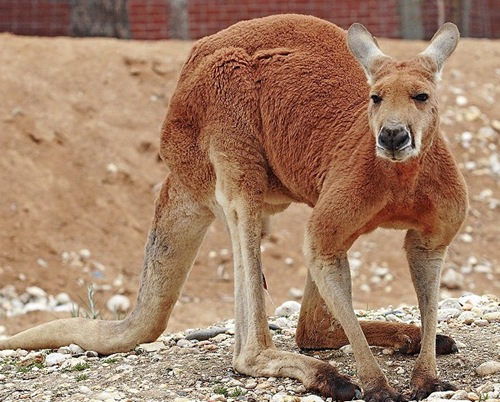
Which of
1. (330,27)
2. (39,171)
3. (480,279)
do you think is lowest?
(480,279)

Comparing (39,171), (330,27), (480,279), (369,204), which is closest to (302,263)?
(480,279)

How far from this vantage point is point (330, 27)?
20.2 ft

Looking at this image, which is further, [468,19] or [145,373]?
[468,19]

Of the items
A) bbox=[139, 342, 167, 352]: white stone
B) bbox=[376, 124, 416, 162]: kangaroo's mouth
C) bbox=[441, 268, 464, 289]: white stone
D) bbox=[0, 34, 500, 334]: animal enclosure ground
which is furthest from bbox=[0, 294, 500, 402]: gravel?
bbox=[441, 268, 464, 289]: white stone

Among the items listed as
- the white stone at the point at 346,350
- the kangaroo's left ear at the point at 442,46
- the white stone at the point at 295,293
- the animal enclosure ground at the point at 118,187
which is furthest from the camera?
the animal enclosure ground at the point at 118,187

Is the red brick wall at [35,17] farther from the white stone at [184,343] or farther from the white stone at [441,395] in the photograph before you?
the white stone at [441,395]

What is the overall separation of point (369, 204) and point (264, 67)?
118cm

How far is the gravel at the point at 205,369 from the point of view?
18.1ft

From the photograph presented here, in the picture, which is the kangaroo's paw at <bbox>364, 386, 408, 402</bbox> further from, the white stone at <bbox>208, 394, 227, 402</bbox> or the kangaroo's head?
the kangaroo's head

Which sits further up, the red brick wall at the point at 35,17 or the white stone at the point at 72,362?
the red brick wall at the point at 35,17

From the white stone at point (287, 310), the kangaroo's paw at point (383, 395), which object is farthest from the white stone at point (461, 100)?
the kangaroo's paw at point (383, 395)

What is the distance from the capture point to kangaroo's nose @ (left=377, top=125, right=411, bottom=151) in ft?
15.9

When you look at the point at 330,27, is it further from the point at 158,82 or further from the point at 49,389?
the point at 158,82

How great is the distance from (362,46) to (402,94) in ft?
1.76
